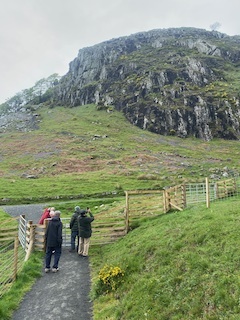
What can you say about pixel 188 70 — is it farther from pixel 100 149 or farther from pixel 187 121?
pixel 100 149

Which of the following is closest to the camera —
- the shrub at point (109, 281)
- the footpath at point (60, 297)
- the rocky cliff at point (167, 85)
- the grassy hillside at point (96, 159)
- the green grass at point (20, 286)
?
the footpath at point (60, 297)

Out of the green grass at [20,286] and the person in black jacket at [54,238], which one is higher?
the person in black jacket at [54,238]

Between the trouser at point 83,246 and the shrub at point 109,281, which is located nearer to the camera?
the shrub at point 109,281

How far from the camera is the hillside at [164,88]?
116500mm

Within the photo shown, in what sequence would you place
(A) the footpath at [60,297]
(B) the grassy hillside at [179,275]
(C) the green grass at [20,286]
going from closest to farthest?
(B) the grassy hillside at [179,275] → (A) the footpath at [60,297] → (C) the green grass at [20,286]

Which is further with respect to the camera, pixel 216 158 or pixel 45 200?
pixel 216 158

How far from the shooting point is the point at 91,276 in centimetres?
1554

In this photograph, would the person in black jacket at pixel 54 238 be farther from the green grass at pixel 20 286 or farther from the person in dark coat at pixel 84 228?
the person in dark coat at pixel 84 228

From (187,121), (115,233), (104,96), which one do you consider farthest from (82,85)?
(115,233)

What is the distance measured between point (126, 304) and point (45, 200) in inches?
1364

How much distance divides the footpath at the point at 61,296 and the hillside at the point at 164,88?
330 feet

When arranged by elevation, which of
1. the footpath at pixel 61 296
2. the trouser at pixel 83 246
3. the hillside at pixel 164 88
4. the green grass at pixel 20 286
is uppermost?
the hillside at pixel 164 88

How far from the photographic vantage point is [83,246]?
19000mm

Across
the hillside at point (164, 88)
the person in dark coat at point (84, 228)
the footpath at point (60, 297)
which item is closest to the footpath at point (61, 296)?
the footpath at point (60, 297)
